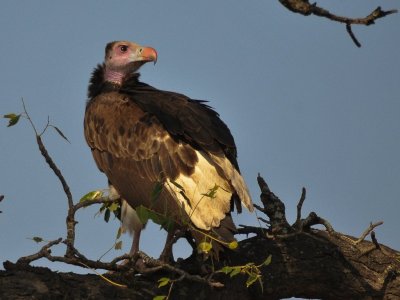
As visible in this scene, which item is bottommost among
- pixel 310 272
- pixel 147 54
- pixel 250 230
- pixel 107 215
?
pixel 310 272

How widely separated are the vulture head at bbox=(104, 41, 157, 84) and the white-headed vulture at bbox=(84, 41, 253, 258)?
86 cm

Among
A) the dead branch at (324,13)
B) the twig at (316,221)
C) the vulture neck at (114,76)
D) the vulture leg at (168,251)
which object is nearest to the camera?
the dead branch at (324,13)

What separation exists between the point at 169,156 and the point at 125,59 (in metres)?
2.59

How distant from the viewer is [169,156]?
7.53 m

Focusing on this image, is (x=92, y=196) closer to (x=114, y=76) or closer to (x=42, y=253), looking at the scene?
(x=42, y=253)

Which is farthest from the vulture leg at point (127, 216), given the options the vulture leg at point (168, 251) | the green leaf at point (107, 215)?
the vulture leg at point (168, 251)

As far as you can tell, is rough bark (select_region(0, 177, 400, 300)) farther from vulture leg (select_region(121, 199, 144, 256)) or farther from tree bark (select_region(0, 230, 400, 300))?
vulture leg (select_region(121, 199, 144, 256))

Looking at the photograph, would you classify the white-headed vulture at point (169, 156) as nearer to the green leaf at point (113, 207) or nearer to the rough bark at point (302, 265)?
the green leaf at point (113, 207)

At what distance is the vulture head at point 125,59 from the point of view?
9.71m

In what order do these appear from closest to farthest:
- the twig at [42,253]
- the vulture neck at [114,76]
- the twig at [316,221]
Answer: the twig at [42,253] → the twig at [316,221] → the vulture neck at [114,76]

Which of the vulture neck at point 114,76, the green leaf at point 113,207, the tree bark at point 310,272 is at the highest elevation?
the vulture neck at point 114,76

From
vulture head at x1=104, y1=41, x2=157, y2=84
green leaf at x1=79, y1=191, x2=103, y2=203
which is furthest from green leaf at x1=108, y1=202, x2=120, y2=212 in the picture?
vulture head at x1=104, y1=41, x2=157, y2=84

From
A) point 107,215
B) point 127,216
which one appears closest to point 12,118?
point 107,215

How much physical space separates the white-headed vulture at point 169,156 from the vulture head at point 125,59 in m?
0.86
